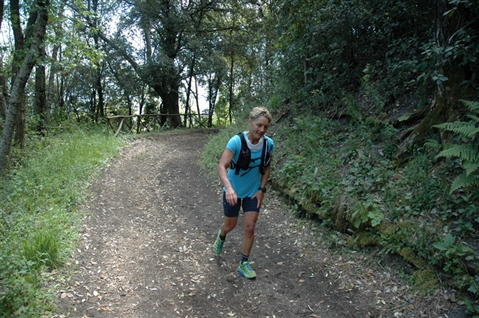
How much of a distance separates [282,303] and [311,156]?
3.14 metres

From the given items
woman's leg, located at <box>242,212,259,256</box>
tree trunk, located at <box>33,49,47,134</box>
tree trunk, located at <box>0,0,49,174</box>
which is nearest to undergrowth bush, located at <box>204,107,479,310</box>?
woman's leg, located at <box>242,212,259,256</box>

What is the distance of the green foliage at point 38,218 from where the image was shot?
2.98 meters

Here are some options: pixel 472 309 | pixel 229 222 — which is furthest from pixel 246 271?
pixel 472 309

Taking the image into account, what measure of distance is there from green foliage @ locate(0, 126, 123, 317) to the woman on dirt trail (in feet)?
6.68

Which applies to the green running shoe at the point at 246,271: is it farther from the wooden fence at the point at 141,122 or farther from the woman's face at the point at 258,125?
the wooden fence at the point at 141,122

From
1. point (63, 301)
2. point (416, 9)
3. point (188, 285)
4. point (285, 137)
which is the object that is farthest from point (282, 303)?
point (416, 9)

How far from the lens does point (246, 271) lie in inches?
149

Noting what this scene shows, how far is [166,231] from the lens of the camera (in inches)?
203

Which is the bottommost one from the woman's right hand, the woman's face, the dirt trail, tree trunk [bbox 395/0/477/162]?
the dirt trail

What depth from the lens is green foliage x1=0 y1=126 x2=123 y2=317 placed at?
2.98 metres

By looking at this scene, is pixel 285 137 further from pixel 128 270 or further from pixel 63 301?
pixel 63 301

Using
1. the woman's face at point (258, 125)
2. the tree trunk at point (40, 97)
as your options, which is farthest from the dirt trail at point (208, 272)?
the tree trunk at point (40, 97)

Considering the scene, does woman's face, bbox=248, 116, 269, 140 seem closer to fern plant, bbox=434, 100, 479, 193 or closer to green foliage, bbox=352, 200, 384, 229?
green foliage, bbox=352, 200, 384, 229

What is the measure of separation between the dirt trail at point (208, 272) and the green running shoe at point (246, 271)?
0.21ft
